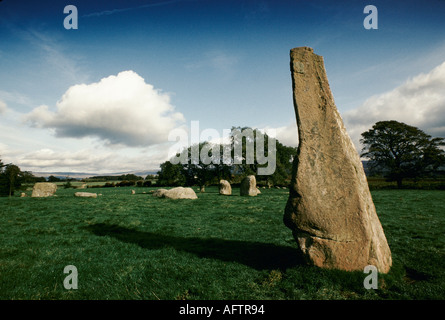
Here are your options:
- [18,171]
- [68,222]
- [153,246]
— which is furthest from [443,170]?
[18,171]

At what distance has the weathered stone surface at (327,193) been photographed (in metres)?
4.96

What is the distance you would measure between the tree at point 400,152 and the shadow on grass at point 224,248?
45.9m

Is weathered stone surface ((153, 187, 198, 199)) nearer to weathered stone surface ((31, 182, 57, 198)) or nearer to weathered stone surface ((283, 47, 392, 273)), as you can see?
weathered stone surface ((31, 182, 57, 198))

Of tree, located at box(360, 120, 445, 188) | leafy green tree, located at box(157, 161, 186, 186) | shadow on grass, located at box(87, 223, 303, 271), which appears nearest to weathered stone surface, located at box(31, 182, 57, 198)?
leafy green tree, located at box(157, 161, 186, 186)

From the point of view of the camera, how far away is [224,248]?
748 cm

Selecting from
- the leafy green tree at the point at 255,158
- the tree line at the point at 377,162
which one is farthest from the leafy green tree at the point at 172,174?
the leafy green tree at the point at 255,158

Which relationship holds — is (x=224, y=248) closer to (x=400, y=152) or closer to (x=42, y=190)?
(x=42, y=190)

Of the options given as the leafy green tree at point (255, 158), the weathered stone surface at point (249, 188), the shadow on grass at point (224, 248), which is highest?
the leafy green tree at point (255, 158)

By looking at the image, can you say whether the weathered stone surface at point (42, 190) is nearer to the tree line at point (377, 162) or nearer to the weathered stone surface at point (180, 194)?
the weathered stone surface at point (180, 194)

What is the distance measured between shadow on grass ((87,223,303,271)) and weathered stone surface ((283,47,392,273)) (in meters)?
1.13

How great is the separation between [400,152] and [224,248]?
51.2 metres

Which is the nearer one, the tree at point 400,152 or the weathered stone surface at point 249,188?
the weathered stone surface at point 249,188

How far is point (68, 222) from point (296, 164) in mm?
12693
